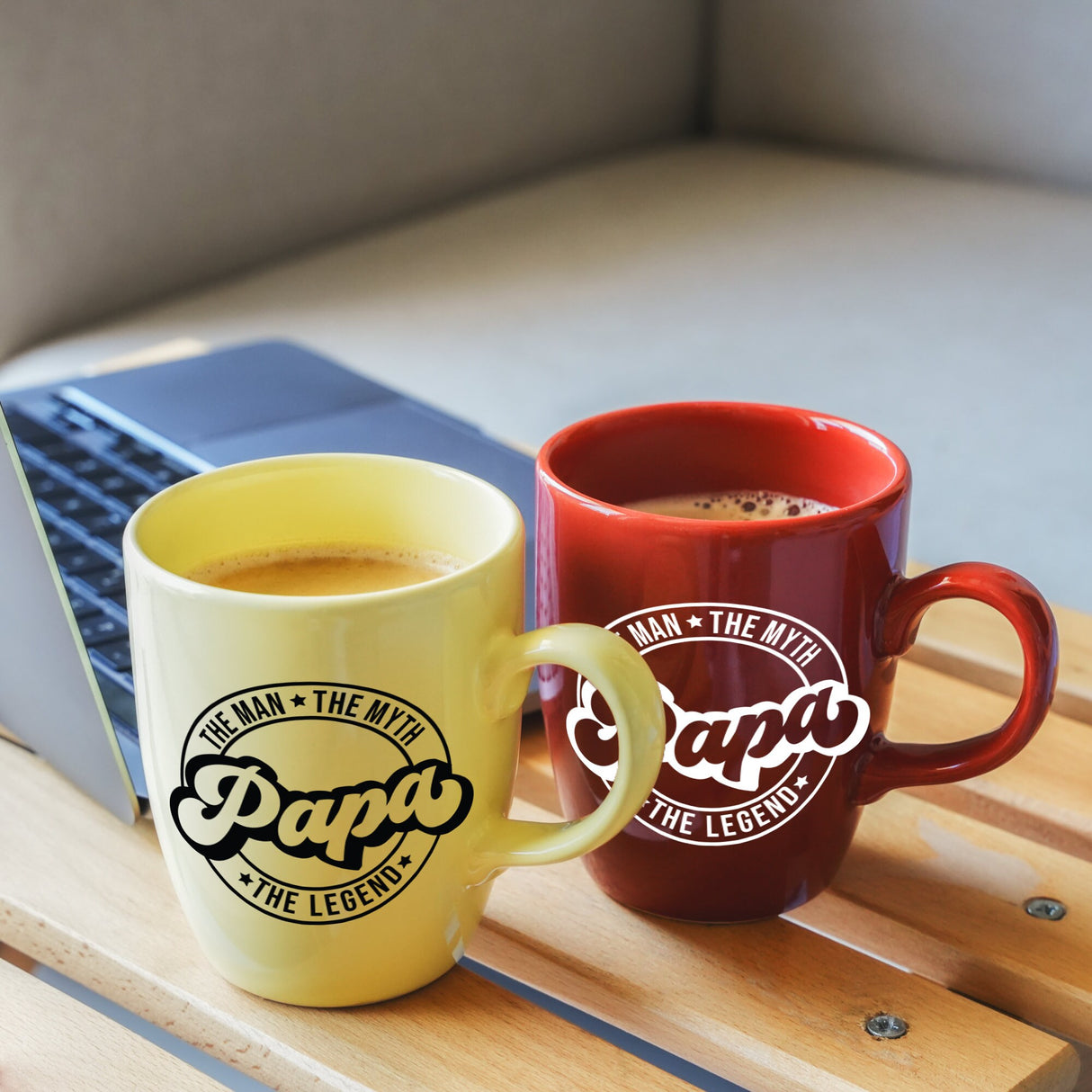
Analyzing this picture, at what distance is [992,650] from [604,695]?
0.25m

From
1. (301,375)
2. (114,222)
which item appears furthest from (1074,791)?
(114,222)

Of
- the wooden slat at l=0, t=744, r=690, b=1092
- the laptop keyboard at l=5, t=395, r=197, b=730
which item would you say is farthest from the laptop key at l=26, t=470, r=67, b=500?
the wooden slat at l=0, t=744, r=690, b=1092

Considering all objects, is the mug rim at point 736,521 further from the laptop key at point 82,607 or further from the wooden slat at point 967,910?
the laptop key at point 82,607

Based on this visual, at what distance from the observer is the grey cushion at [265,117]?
4.30 feet

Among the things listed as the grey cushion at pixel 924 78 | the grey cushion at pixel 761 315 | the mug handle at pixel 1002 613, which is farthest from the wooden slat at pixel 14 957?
the grey cushion at pixel 924 78

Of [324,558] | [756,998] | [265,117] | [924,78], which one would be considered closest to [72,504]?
[324,558]

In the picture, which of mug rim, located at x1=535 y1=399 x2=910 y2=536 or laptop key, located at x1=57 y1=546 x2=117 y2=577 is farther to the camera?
laptop key, located at x1=57 y1=546 x2=117 y2=577

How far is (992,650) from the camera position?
49 cm

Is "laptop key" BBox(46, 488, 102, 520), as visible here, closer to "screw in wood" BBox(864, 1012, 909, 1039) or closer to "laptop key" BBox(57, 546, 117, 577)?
"laptop key" BBox(57, 546, 117, 577)

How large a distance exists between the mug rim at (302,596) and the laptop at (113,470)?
0.14 ft

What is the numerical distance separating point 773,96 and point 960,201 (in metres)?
0.37

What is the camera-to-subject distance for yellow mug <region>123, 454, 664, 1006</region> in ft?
0.91

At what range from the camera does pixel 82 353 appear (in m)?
1.32

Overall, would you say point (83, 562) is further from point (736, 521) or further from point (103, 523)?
point (736, 521)
